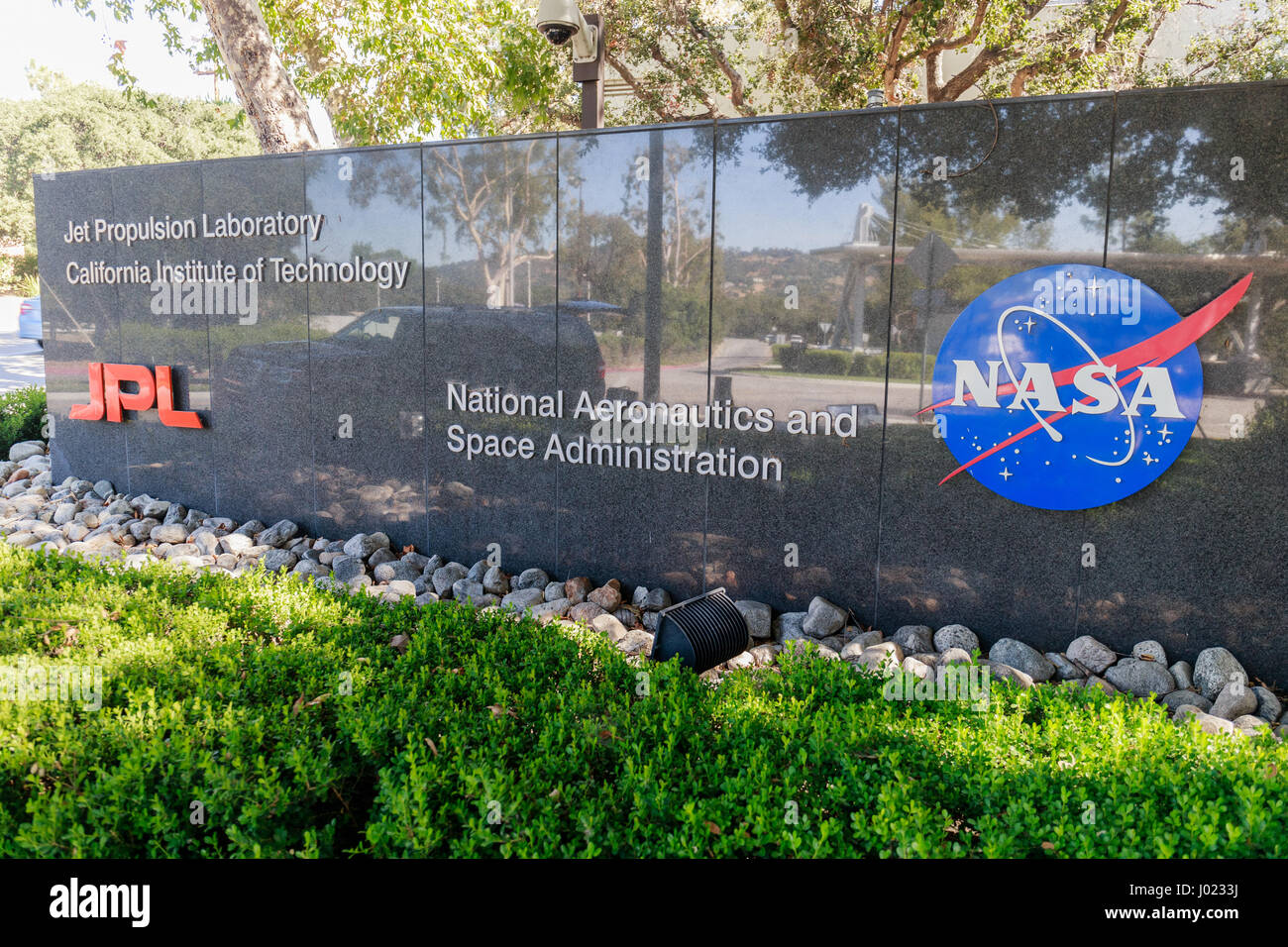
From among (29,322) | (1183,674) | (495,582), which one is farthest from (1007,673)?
(29,322)

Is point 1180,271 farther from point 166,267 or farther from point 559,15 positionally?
point 166,267

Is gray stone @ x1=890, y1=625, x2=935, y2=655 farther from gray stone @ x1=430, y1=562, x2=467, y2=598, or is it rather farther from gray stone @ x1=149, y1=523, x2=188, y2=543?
gray stone @ x1=149, y1=523, x2=188, y2=543

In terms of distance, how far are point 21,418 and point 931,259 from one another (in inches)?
443

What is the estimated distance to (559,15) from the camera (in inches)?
265

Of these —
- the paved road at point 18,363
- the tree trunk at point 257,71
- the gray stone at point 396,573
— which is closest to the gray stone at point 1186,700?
the gray stone at point 396,573

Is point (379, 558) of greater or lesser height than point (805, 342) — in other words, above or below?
below

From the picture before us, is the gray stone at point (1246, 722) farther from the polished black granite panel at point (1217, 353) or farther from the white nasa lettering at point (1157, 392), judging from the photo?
the white nasa lettering at point (1157, 392)

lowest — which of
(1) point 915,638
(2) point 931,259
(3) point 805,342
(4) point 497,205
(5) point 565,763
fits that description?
(1) point 915,638

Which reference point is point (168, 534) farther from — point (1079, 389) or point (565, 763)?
point (1079, 389)

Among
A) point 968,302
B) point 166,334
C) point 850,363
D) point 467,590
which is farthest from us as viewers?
point 166,334

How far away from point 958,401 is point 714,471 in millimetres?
1686

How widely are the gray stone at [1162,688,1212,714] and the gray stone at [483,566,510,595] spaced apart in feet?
14.4

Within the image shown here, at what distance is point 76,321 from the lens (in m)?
9.28
